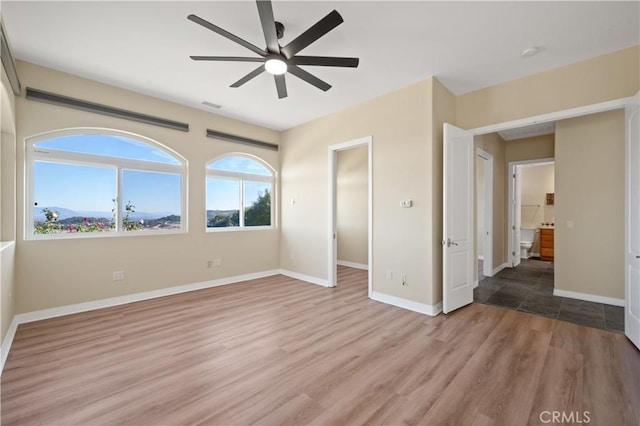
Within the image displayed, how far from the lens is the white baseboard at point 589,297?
13.0ft

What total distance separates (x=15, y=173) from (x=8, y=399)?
262cm

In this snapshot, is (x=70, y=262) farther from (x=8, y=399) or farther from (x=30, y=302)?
(x=8, y=399)

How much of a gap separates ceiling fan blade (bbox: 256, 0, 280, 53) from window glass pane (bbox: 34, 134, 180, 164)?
10.1 ft

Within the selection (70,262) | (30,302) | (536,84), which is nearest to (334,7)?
(536,84)

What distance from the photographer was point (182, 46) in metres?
2.99

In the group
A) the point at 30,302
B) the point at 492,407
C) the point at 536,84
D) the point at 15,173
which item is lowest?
the point at 492,407

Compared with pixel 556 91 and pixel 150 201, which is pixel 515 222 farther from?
pixel 150 201

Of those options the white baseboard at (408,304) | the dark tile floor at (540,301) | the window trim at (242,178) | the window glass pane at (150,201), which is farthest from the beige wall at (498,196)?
the window glass pane at (150,201)

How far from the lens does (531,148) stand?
605 centimetres

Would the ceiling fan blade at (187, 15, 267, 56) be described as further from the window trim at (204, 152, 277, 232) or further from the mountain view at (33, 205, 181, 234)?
the mountain view at (33, 205, 181, 234)

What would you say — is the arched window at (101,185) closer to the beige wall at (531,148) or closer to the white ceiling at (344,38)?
the white ceiling at (344,38)

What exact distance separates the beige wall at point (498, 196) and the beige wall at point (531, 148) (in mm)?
195

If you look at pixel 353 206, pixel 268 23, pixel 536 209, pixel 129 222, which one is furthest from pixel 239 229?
pixel 536 209

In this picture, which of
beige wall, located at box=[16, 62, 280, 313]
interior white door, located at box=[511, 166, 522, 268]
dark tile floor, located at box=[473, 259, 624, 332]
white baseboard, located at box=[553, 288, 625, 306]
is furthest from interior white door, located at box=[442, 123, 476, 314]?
beige wall, located at box=[16, 62, 280, 313]
